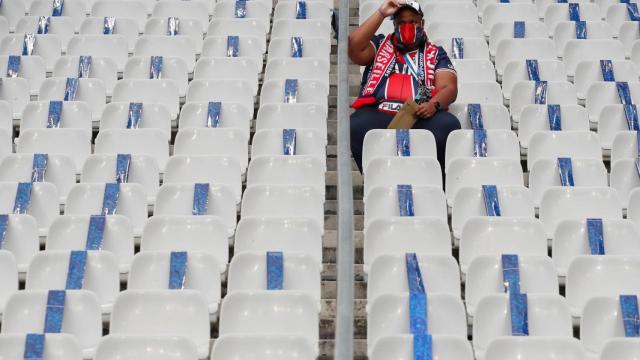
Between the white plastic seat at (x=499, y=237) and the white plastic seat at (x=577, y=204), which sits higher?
the white plastic seat at (x=577, y=204)

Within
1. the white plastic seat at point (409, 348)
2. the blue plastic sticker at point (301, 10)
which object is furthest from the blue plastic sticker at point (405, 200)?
the blue plastic sticker at point (301, 10)

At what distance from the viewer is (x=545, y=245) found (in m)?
5.53

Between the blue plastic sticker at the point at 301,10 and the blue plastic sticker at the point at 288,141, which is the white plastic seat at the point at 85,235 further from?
the blue plastic sticker at the point at 301,10

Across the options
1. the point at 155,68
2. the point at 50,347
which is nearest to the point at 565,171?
the point at 155,68

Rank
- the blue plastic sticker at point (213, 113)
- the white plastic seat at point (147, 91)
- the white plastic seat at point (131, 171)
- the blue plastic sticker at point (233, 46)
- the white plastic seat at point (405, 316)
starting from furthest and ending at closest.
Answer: the blue plastic sticker at point (233, 46)
the white plastic seat at point (147, 91)
the blue plastic sticker at point (213, 113)
the white plastic seat at point (131, 171)
the white plastic seat at point (405, 316)

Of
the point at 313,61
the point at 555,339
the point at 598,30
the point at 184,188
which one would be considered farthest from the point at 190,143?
the point at 598,30

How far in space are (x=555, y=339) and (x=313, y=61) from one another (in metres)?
2.89

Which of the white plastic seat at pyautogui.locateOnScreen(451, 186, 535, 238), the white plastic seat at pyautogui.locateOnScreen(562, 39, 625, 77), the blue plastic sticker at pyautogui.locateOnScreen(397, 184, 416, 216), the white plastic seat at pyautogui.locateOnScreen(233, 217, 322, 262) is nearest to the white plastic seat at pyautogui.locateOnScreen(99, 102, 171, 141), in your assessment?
the white plastic seat at pyautogui.locateOnScreen(233, 217, 322, 262)

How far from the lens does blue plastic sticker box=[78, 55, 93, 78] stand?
23.5 ft

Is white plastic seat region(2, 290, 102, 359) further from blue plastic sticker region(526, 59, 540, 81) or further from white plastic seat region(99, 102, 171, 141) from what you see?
blue plastic sticker region(526, 59, 540, 81)

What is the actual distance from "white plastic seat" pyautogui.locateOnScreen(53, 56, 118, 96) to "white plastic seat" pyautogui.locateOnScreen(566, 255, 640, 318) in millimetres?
3170

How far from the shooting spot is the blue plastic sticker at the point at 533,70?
7121 millimetres

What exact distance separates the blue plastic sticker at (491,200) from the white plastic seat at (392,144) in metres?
0.51

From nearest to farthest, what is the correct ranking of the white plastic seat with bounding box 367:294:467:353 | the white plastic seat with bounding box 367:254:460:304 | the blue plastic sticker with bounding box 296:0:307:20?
the white plastic seat with bounding box 367:294:467:353 < the white plastic seat with bounding box 367:254:460:304 < the blue plastic sticker with bounding box 296:0:307:20
